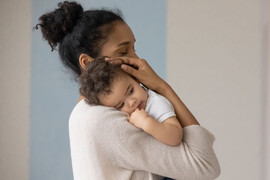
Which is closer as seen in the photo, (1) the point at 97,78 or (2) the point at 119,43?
(1) the point at 97,78

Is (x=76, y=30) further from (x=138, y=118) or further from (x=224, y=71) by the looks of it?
(x=224, y=71)

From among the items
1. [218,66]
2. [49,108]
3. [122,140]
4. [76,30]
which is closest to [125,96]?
[122,140]

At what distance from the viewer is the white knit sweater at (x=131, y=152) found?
1.02m

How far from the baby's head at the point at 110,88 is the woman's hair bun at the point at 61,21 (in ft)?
0.75

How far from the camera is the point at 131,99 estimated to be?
3.63ft

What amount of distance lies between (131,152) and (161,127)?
11cm

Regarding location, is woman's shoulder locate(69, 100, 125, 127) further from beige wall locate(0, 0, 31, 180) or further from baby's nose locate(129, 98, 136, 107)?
beige wall locate(0, 0, 31, 180)

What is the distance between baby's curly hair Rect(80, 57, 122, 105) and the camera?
1.06 m

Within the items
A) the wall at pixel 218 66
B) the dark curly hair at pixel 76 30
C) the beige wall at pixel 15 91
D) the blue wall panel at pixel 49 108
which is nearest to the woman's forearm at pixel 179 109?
the dark curly hair at pixel 76 30

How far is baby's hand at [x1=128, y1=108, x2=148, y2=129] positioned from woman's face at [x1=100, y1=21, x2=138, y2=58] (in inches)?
9.2

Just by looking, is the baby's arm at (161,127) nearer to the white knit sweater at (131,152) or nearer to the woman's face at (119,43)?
the white knit sweater at (131,152)

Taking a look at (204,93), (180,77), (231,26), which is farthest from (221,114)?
(231,26)

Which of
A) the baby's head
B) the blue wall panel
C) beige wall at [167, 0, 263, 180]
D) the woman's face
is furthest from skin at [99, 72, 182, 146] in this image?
the blue wall panel

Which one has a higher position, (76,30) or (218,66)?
(76,30)
